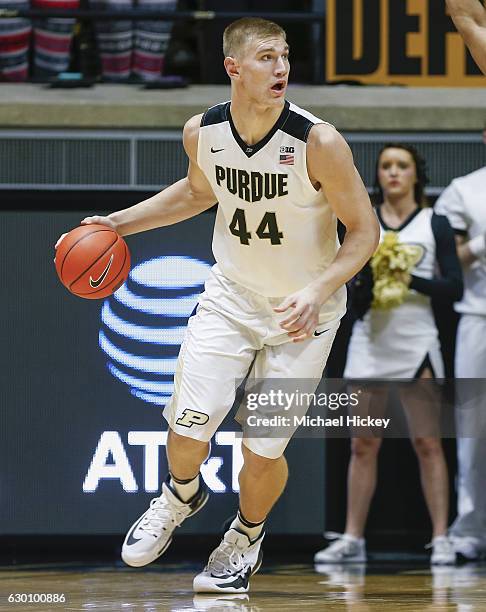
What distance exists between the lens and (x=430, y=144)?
7.35 metres

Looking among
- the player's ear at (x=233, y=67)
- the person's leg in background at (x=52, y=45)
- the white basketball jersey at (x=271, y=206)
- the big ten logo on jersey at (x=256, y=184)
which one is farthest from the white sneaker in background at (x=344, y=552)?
the person's leg in background at (x=52, y=45)

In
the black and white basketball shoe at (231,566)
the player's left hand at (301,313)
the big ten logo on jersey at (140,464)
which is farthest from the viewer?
the big ten logo on jersey at (140,464)

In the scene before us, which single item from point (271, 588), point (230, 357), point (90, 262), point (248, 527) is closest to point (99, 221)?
point (90, 262)

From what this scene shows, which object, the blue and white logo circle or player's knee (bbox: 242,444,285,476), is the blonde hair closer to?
player's knee (bbox: 242,444,285,476)

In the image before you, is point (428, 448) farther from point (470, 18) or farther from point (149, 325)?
point (470, 18)

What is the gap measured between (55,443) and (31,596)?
57.1 inches

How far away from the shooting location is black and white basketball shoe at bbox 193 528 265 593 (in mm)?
5703

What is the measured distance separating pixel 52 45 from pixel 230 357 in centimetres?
341

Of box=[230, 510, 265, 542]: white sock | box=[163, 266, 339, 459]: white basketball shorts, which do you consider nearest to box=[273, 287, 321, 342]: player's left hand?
box=[163, 266, 339, 459]: white basketball shorts

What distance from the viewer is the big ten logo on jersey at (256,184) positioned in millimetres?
5508

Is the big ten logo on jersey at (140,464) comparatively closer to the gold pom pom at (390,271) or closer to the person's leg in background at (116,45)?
the gold pom pom at (390,271)

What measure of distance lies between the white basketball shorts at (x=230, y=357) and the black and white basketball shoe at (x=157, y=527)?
37 centimetres

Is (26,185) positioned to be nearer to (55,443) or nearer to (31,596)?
(55,443)

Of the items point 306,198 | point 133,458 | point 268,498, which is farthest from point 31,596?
point 306,198
